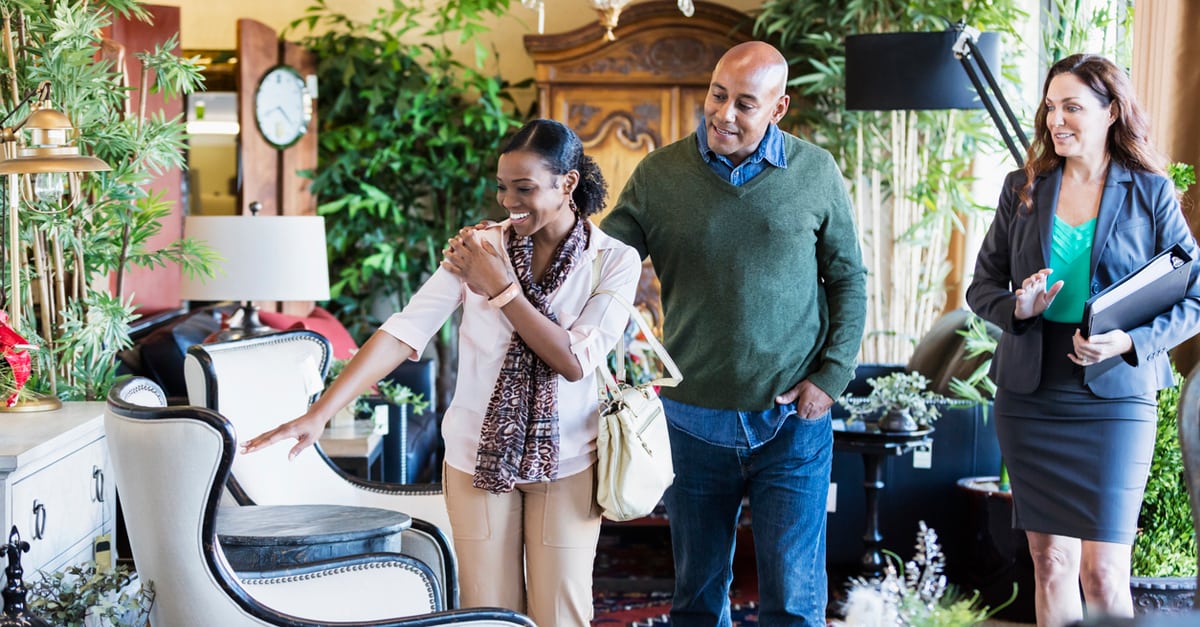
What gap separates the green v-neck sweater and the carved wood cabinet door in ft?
14.1

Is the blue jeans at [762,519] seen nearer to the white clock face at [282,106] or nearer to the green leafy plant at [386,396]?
the green leafy plant at [386,396]

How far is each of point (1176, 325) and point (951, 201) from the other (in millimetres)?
3905

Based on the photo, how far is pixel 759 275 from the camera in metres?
2.53

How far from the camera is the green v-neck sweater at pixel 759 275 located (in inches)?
100.0

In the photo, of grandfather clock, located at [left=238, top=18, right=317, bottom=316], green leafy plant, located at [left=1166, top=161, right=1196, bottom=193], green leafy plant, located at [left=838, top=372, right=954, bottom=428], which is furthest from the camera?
grandfather clock, located at [left=238, top=18, right=317, bottom=316]

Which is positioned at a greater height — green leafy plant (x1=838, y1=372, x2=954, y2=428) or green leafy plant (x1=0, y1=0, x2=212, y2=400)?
green leafy plant (x1=0, y1=0, x2=212, y2=400)

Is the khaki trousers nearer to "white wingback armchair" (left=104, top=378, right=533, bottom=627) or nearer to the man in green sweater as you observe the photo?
"white wingback armchair" (left=104, top=378, right=533, bottom=627)

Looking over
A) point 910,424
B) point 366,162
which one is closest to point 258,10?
point 366,162

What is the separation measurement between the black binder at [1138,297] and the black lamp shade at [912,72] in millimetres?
2153

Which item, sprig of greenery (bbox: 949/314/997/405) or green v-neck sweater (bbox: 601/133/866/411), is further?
sprig of greenery (bbox: 949/314/997/405)

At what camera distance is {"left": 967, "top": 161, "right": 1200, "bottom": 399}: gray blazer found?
2.64 meters

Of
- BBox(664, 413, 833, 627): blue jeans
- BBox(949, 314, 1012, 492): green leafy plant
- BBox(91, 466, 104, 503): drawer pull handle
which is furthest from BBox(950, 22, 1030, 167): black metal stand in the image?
BBox(91, 466, 104, 503): drawer pull handle

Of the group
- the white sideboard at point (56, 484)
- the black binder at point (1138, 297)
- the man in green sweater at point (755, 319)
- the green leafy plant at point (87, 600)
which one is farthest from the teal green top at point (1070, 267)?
the white sideboard at point (56, 484)

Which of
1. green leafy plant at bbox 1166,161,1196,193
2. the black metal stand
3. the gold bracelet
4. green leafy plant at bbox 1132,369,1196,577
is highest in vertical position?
the black metal stand
